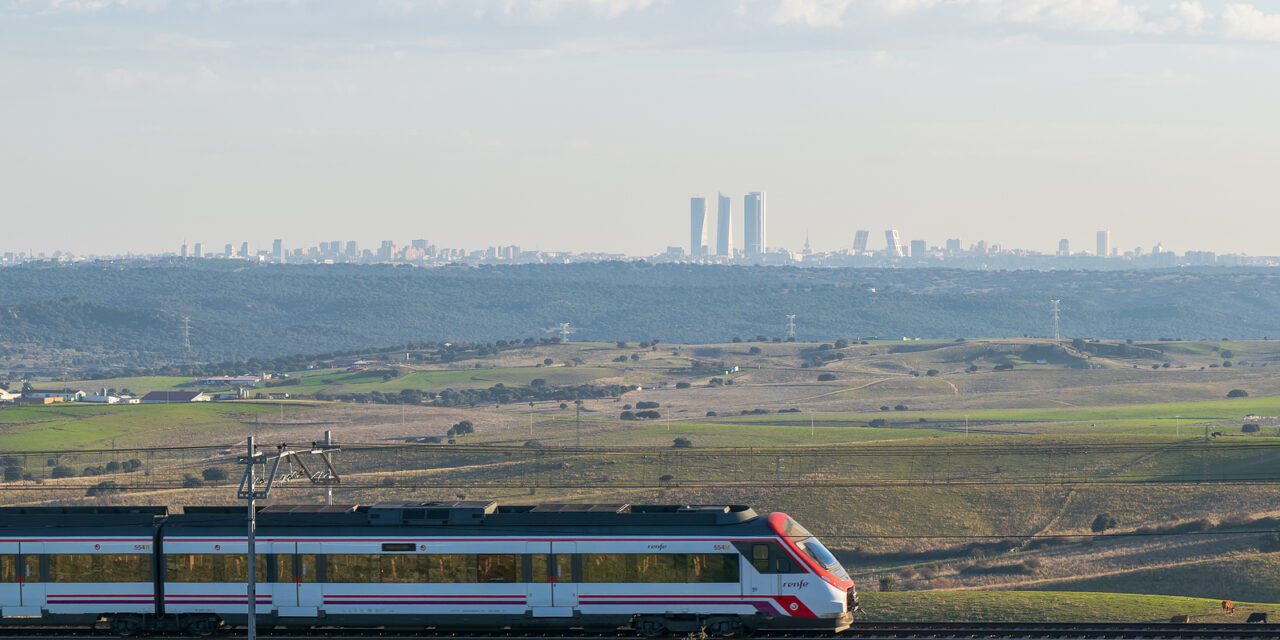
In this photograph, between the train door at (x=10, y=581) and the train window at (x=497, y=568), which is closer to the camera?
the train window at (x=497, y=568)

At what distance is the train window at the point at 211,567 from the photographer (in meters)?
38.8

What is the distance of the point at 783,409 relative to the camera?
16350 cm

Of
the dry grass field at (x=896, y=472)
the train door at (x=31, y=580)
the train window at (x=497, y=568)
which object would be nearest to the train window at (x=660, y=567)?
the train window at (x=497, y=568)

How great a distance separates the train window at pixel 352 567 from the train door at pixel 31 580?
7244 millimetres

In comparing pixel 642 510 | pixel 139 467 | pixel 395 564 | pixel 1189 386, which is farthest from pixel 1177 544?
pixel 1189 386

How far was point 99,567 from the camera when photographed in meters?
39.3

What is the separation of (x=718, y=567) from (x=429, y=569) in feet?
22.9

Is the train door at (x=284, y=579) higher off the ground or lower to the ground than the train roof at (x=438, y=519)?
lower

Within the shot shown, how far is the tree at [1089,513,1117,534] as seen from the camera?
233ft

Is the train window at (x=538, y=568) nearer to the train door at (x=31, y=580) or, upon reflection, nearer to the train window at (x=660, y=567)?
the train window at (x=660, y=567)

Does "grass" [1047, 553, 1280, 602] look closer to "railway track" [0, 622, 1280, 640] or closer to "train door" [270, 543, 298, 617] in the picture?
"railway track" [0, 622, 1280, 640]

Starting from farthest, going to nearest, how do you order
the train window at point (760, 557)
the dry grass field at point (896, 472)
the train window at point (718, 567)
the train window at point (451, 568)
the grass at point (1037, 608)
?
the dry grass field at point (896, 472), the grass at point (1037, 608), the train window at point (451, 568), the train window at point (718, 567), the train window at point (760, 557)

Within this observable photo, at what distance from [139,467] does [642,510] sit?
259 feet

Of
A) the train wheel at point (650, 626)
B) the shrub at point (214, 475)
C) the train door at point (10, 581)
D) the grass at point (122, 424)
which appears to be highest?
the train door at point (10, 581)
